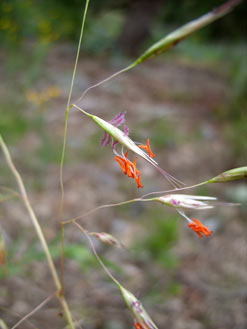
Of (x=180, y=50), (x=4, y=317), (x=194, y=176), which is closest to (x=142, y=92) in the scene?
(x=194, y=176)

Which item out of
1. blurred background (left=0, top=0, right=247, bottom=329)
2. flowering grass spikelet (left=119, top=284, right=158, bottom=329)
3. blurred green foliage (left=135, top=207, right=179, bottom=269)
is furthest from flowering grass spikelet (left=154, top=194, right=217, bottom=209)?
blurred green foliage (left=135, top=207, right=179, bottom=269)

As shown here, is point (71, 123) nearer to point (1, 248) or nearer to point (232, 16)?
point (1, 248)

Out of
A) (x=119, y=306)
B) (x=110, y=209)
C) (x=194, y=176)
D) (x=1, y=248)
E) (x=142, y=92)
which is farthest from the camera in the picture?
(x=142, y=92)

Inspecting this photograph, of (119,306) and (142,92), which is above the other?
(142,92)

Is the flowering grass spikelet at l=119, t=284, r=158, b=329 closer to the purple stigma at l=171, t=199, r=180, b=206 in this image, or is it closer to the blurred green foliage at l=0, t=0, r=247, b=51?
the purple stigma at l=171, t=199, r=180, b=206

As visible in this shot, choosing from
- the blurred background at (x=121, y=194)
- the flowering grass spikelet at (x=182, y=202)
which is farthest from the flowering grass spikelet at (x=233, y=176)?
the blurred background at (x=121, y=194)

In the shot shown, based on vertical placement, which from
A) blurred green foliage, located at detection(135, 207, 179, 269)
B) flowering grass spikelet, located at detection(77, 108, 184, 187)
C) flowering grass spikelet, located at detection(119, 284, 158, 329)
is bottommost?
blurred green foliage, located at detection(135, 207, 179, 269)

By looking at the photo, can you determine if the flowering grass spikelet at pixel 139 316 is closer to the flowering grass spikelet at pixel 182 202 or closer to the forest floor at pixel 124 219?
the forest floor at pixel 124 219

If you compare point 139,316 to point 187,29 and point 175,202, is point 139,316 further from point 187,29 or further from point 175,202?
point 187,29
